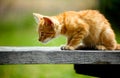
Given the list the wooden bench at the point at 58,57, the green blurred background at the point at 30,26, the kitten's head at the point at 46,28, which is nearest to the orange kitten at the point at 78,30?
the kitten's head at the point at 46,28

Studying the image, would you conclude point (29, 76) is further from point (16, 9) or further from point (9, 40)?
point (16, 9)

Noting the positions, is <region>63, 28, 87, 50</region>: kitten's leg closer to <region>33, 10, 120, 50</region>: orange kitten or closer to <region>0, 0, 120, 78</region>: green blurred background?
<region>33, 10, 120, 50</region>: orange kitten

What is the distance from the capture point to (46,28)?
5191mm

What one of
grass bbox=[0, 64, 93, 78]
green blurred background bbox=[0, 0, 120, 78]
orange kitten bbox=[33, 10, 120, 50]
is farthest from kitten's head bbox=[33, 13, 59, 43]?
grass bbox=[0, 64, 93, 78]

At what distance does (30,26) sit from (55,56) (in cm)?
407

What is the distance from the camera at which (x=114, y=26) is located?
326 inches

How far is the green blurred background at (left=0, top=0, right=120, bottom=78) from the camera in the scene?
25.2ft

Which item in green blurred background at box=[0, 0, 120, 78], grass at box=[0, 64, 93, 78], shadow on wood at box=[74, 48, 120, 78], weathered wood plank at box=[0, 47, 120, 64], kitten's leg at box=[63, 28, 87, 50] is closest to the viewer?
weathered wood plank at box=[0, 47, 120, 64]

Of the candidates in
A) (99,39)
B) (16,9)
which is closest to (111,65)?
(99,39)

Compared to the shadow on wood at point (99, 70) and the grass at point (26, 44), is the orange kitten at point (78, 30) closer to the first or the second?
the shadow on wood at point (99, 70)

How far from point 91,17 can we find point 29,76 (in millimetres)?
2472

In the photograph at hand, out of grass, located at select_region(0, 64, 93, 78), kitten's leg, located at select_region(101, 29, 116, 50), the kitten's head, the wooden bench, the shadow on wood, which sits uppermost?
the kitten's head

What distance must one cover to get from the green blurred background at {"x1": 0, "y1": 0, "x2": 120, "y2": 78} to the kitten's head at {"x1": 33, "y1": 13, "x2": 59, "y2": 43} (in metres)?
1.92

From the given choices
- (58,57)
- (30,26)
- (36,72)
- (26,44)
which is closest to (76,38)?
(58,57)
